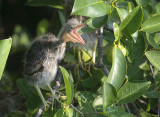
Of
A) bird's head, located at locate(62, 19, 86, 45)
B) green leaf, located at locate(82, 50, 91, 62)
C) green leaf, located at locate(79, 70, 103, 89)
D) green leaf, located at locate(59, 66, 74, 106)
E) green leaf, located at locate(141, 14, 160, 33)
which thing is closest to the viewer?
green leaf, located at locate(59, 66, 74, 106)

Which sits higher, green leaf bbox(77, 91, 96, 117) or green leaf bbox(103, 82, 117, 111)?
green leaf bbox(103, 82, 117, 111)

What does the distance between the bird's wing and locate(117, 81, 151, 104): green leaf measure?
47 cm

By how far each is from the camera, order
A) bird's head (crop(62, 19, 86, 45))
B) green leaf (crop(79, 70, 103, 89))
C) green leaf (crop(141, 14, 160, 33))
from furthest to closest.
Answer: green leaf (crop(79, 70, 103, 89))
bird's head (crop(62, 19, 86, 45))
green leaf (crop(141, 14, 160, 33))

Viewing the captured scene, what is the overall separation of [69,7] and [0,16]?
1618 millimetres

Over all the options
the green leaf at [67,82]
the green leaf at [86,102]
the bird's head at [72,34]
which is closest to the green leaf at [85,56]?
the bird's head at [72,34]

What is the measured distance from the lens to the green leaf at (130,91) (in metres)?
1.01

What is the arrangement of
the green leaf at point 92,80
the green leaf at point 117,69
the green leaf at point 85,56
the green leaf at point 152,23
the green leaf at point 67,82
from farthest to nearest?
the green leaf at point 85,56 < the green leaf at point 92,80 < the green leaf at point 152,23 < the green leaf at point 117,69 < the green leaf at point 67,82

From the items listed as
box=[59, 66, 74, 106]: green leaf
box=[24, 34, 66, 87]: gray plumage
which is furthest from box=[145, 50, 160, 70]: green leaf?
box=[24, 34, 66, 87]: gray plumage

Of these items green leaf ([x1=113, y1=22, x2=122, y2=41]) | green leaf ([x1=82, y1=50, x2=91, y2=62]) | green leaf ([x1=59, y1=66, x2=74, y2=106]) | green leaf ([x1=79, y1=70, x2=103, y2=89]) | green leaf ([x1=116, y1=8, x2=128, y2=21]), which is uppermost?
green leaf ([x1=116, y1=8, x2=128, y2=21])

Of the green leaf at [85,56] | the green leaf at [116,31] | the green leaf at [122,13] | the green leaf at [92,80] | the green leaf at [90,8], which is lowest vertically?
the green leaf at [92,80]

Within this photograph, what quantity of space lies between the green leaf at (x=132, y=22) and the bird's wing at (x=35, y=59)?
47cm

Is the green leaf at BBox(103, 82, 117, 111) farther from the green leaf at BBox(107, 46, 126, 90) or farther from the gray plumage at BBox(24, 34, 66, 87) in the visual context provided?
the gray plumage at BBox(24, 34, 66, 87)

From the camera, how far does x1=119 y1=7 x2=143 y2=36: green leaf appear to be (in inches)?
38.9

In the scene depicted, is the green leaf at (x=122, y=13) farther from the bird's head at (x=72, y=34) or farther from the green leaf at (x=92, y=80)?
the green leaf at (x=92, y=80)
